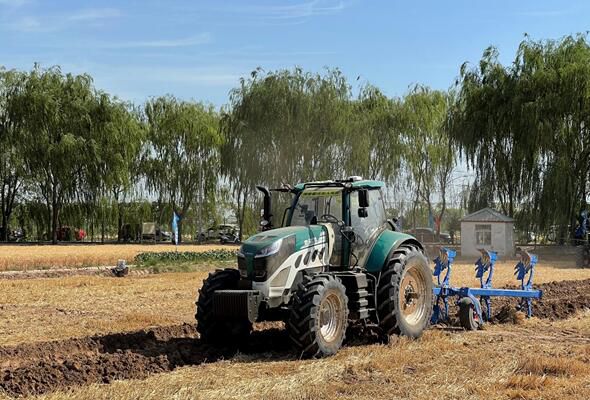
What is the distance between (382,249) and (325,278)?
1.60 m

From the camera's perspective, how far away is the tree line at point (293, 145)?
1510 inches

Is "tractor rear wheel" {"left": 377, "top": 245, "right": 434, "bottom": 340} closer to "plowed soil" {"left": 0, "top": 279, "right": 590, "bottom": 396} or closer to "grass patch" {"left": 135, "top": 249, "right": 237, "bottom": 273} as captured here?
"plowed soil" {"left": 0, "top": 279, "right": 590, "bottom": 396}

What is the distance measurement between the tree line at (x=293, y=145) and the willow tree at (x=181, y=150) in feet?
0.34

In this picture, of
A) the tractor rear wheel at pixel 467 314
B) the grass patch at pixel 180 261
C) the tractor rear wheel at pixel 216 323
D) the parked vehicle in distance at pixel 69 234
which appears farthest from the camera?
the parked vehicle in distance at pixel 69 234

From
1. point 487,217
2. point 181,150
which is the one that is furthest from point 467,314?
point 181,150

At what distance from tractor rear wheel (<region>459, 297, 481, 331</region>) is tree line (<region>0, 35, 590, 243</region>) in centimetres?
2671

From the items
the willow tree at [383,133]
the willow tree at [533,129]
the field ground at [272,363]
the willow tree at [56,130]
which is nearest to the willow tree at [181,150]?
the willow tree at [56,130]

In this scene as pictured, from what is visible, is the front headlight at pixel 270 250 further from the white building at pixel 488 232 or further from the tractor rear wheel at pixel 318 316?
the white building at pixel 488 232

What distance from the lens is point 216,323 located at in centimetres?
1030

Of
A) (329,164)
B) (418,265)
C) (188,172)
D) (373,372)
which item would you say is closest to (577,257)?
(329,164)

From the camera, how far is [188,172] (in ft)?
202

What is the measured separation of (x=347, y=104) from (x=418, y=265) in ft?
118

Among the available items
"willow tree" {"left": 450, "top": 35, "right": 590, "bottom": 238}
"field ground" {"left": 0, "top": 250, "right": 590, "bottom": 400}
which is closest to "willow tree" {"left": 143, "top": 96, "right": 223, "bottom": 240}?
"willow tree" {"left": 450, "top": 35, "right": 590, "bottom": 238}

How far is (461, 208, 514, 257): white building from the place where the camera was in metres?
36.4
